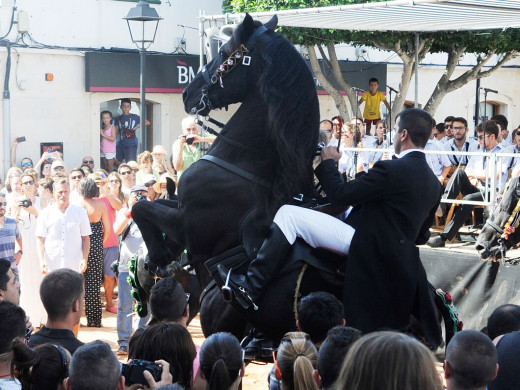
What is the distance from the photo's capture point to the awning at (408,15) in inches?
346

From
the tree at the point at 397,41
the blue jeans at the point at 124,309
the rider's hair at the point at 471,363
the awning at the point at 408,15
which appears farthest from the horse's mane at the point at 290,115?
the tree at the point at 397,41

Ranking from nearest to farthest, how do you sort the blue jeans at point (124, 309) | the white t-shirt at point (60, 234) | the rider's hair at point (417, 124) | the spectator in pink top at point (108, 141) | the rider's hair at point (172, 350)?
the rider's hair at point (172, 350) < the rider's hair at point (417, 124) < the blue jeans at point (124, 309) < the white t-shirt at point (60, 234) < the spectator in pink top at point (108, 141)

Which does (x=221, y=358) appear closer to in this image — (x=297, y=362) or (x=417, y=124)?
(x=297, y=362)

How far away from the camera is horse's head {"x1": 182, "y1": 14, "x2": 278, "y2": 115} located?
5223 millimetres

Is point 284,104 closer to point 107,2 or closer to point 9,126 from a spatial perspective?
point 9,126

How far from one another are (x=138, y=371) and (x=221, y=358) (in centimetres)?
40

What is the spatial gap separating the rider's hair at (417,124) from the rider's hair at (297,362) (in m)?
1.40

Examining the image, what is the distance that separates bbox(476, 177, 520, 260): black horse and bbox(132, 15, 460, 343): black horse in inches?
175

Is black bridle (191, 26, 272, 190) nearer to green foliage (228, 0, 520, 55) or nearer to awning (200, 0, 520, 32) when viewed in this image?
awning (200, 0, 520, 32)

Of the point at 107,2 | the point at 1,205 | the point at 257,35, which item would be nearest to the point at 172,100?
the point at 107,2

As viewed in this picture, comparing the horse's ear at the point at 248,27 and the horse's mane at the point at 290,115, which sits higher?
the horse's ear at the point at 248,27

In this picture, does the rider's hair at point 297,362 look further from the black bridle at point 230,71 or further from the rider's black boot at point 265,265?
the black bridle at point 230,71

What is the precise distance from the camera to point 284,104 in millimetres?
4984

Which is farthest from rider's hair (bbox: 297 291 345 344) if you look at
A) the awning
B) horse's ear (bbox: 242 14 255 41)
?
the awning
